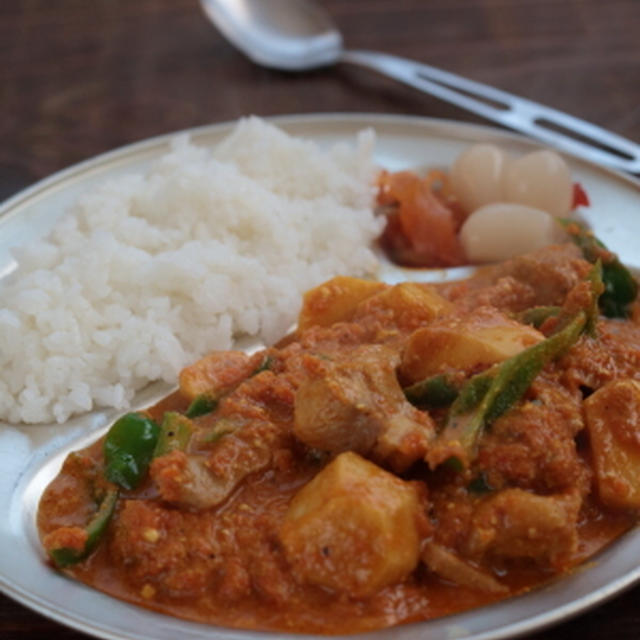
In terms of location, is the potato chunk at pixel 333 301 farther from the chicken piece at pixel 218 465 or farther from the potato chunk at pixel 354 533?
the potato chunk at pixel 354 533

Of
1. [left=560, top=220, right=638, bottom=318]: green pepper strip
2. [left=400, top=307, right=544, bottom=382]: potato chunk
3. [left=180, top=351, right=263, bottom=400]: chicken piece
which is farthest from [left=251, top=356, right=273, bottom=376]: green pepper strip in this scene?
[left=560, top=220, right=638, bottom=318]: green pepper strip

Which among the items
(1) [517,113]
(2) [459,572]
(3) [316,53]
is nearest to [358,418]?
(2) [459,572]

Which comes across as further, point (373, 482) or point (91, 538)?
point (91, 538)

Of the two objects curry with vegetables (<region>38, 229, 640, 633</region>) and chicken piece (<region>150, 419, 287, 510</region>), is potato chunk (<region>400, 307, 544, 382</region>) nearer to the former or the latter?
curry with vegetables (<region>38, 229, 640, 633</region>)

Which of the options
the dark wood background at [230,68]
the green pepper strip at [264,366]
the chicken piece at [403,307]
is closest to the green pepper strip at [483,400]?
the chicken piece at [403,307]

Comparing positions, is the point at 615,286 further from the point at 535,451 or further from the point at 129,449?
the point at 129,449

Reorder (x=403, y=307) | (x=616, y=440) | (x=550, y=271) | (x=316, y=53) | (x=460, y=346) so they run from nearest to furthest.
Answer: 1. (x=616, y=440)
2. (x=460, y=346)
3. (x=403, y=307)
4. (x=550, y=271)
5. (x=316, y=53)
